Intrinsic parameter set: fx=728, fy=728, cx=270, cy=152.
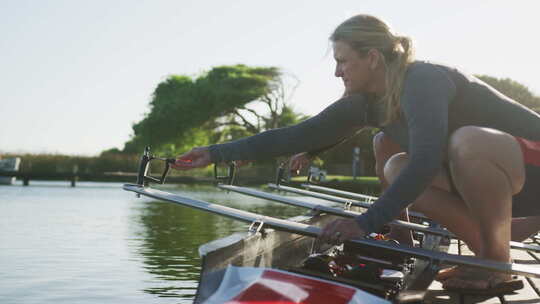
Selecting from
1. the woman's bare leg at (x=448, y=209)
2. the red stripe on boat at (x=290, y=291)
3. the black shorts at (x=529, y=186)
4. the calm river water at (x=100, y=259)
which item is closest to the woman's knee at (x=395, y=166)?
the woman's bare leg at (x=448, y=209)

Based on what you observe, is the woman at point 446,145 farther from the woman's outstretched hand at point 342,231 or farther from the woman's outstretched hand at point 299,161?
the woman's outstretched hand at point 299,161

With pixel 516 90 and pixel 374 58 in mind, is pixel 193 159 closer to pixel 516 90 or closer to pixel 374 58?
pixel 374 58

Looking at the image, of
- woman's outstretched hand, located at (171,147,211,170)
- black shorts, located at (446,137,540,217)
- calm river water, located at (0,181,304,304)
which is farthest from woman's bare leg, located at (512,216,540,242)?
calm river water, located at (0,181,304,304)

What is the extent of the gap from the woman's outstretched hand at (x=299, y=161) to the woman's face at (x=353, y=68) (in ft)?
3.41

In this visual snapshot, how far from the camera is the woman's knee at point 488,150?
2605 mm

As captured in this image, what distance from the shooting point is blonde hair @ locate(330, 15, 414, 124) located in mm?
2738

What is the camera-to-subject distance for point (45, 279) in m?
6.65

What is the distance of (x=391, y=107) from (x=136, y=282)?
4135mm

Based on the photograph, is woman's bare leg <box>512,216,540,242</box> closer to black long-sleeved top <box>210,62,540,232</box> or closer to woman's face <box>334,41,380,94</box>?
black long-sleeved top <box>210,62,540,232</box>

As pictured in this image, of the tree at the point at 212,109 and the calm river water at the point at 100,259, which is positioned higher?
the tree at the point at 212,109

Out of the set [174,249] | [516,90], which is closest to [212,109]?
[516,90]

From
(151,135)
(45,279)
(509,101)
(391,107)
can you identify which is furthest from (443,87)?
(151,135)

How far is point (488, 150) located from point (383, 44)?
56 centimetres

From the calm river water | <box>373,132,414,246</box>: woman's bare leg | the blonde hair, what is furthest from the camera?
the calm river water
